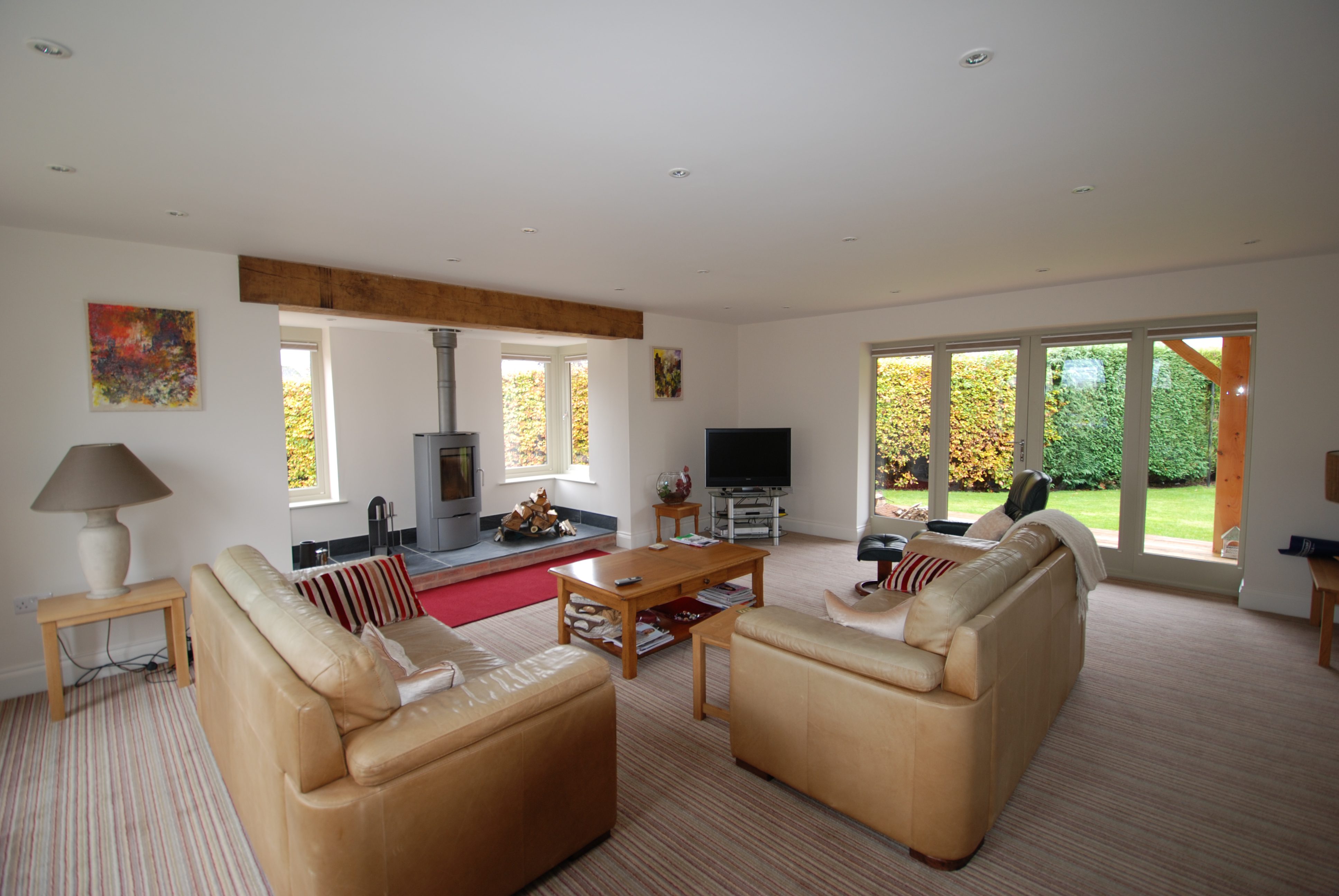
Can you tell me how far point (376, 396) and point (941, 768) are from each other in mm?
5817

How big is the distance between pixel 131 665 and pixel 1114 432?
23.5 ft

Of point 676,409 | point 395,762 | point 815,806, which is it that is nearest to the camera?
point 395,762

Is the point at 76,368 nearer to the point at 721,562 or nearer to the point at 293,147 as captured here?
the point at 293,147

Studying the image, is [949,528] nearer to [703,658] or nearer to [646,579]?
[646,579]

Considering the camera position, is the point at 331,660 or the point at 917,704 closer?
the point at 331,660

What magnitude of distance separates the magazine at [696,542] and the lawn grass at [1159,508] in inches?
100

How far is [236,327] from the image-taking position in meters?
3.77

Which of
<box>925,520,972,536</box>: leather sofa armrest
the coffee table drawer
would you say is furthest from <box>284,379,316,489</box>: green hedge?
<box>925,520,972,536</box>: leather sofa armrest

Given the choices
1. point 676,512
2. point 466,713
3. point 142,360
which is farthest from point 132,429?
point 676,512

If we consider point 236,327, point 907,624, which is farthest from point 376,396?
point 907,624

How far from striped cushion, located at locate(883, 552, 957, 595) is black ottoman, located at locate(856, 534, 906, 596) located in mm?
497

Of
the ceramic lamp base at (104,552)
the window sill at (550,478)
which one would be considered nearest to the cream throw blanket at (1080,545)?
the ceramic lamp base at (104,552)

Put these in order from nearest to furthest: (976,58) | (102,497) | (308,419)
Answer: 1. (976,58)
2. (102,497)
3. (308,419)

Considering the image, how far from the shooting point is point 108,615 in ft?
10.2
